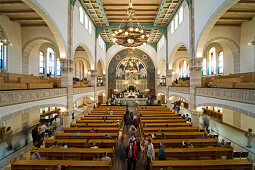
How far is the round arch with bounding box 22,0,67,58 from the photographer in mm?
8241

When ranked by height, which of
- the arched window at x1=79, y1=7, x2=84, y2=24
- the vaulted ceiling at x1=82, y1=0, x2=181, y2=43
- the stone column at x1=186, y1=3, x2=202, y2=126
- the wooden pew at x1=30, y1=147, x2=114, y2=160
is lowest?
the wooden pew at x1=30, y1=147, x2=114, y2=160

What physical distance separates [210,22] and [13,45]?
55.4 feet

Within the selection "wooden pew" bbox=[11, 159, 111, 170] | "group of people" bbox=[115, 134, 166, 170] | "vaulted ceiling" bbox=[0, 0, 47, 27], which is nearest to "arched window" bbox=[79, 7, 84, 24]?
"vaulted ceiling" bbox=[0, 0, 47, 27]

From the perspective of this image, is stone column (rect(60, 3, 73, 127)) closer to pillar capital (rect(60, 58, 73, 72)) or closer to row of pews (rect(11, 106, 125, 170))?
pillar capital (rect(60, 58, 73, 72))

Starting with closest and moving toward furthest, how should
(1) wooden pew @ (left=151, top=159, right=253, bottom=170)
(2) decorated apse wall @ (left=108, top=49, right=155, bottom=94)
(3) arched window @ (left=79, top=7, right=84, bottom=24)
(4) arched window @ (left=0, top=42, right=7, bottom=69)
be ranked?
(1) wooden pew @ (left=151, top=159, right=253, bottom=170) → (4) arched window @ (left=0, top=42, right=7, bottom=69) → (3) arched window @ (left=79, top=7, right=84, bottom=24) → (2) decorated apse wall @ (left=108, top=49, right=155, bottom=94)

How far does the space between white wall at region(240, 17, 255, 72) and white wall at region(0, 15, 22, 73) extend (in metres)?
21.6

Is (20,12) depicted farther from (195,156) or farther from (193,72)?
(195,156)

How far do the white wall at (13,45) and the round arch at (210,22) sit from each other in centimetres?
1653

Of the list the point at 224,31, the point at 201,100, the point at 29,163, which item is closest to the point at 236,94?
the point at 201,100

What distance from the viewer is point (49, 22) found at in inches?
397

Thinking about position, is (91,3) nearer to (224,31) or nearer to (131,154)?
(224,31)

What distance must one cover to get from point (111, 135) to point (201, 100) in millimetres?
7868

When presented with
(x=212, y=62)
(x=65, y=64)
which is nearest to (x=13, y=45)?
(x=65, y=64)

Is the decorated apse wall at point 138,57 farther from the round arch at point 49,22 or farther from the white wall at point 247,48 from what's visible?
the round arch at point 49,22
